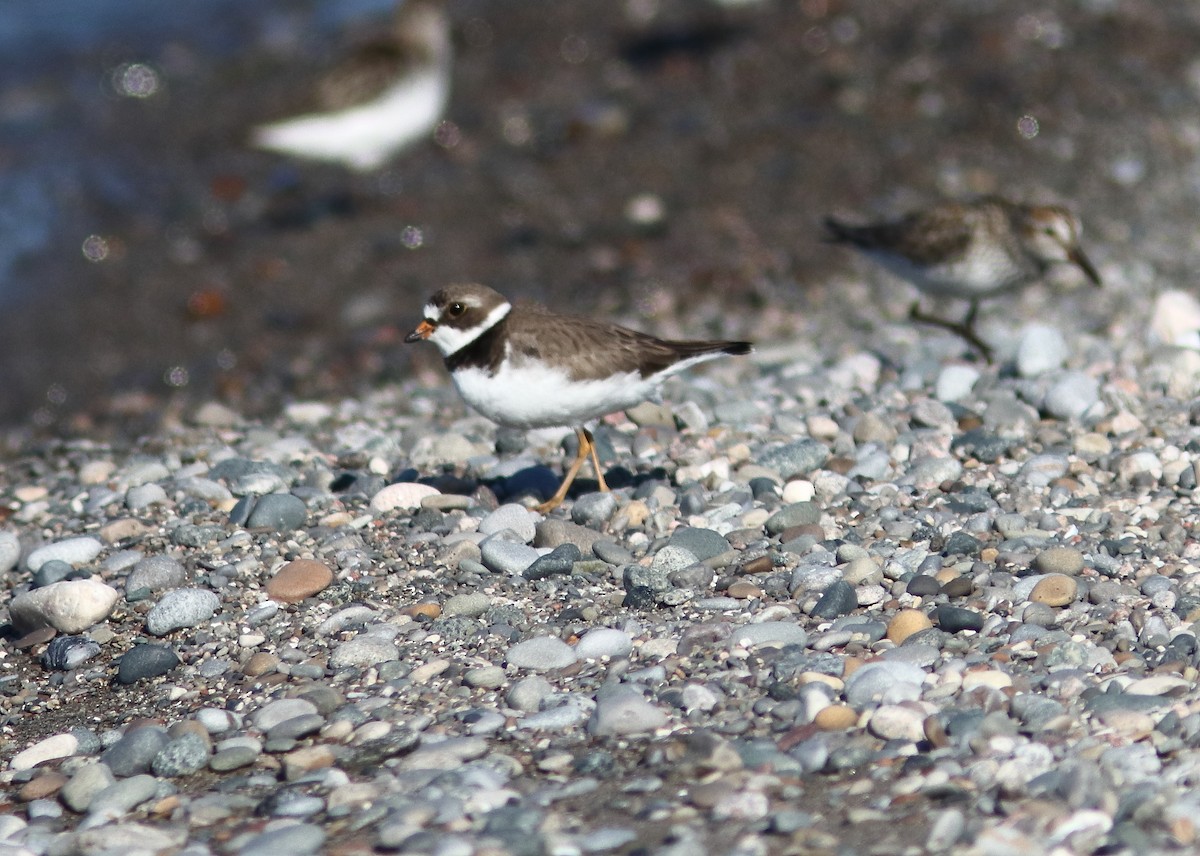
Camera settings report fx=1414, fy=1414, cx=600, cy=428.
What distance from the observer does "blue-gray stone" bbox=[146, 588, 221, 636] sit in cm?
548

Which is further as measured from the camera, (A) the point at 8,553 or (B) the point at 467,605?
(A) the point at 8,553

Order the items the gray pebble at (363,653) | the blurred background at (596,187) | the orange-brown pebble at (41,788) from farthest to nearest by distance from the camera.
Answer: the blurred background at (596,187)
the gray pebble at (363,653)
the orange-brown pebble at (41,788)

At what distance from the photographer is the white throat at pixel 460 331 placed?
20.4ft

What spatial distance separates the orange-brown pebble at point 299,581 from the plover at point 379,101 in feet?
22.6

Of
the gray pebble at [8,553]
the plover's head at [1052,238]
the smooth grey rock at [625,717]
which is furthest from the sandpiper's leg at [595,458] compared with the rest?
the plover's head at [1052,238]

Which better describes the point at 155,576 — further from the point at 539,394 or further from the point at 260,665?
the point at 539,394

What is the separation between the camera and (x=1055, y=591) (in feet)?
16.7

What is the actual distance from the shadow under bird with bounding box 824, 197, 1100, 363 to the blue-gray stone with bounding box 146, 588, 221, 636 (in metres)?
4.59

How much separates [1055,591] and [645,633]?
148 centimetres

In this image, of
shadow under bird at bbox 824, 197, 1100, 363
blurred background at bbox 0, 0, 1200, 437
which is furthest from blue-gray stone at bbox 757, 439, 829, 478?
blurred background at bbox 0, 0, 1200, 437

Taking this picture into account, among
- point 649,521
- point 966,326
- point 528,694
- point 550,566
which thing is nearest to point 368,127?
point 966,326

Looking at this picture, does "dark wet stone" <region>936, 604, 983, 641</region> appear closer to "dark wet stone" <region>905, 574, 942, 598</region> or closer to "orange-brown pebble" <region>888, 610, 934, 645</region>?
"orange-brown pebble" <region>888, 610, 934, 645</region>

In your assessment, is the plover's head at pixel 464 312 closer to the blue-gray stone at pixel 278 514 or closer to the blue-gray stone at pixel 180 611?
the blue-gray stone at pixel 278 514

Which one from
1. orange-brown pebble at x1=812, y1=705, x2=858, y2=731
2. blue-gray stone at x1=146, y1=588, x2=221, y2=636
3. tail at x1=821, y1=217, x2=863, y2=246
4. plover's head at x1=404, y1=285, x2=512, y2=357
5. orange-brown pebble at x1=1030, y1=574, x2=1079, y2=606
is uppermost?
plover's head at x1=404, y1=285, x2=512, y2=357
